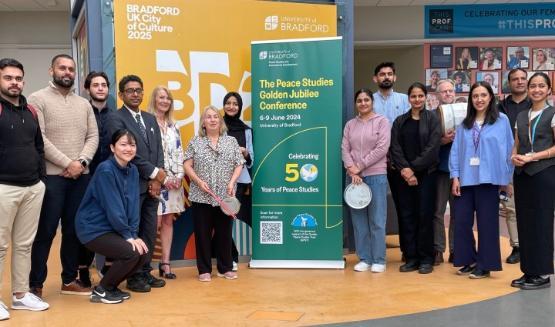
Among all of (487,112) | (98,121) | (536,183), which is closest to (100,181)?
(98,121)

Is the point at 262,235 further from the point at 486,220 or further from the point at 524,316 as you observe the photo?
the point at 524,316

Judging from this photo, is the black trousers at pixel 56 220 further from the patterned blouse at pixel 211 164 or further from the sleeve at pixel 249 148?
the sleeve at pixel 249 148

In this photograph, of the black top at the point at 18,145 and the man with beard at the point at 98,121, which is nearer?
the black top at the point at 18,145

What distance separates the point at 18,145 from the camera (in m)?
3.45

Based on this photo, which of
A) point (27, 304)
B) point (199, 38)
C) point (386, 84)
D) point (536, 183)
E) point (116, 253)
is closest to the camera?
point (27, 304)

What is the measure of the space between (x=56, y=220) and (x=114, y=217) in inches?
17.9

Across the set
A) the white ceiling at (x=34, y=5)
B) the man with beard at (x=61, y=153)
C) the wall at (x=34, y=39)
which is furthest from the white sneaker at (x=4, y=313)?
the wall at (x=34, y=39)

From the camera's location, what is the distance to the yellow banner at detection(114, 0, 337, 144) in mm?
4680

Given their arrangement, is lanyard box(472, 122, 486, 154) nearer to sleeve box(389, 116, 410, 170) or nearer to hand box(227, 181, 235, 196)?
sleeve box(389, 116, 410, 170)

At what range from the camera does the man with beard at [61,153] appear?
379 cm

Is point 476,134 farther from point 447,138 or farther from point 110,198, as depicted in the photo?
point 110,198

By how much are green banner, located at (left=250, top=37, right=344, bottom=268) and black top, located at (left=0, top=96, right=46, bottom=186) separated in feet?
6.28

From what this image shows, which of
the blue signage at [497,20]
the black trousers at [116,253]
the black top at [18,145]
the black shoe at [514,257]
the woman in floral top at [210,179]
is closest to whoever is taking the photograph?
the black top at [18,145]

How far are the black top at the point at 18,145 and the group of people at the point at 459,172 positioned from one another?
95.1 inches
